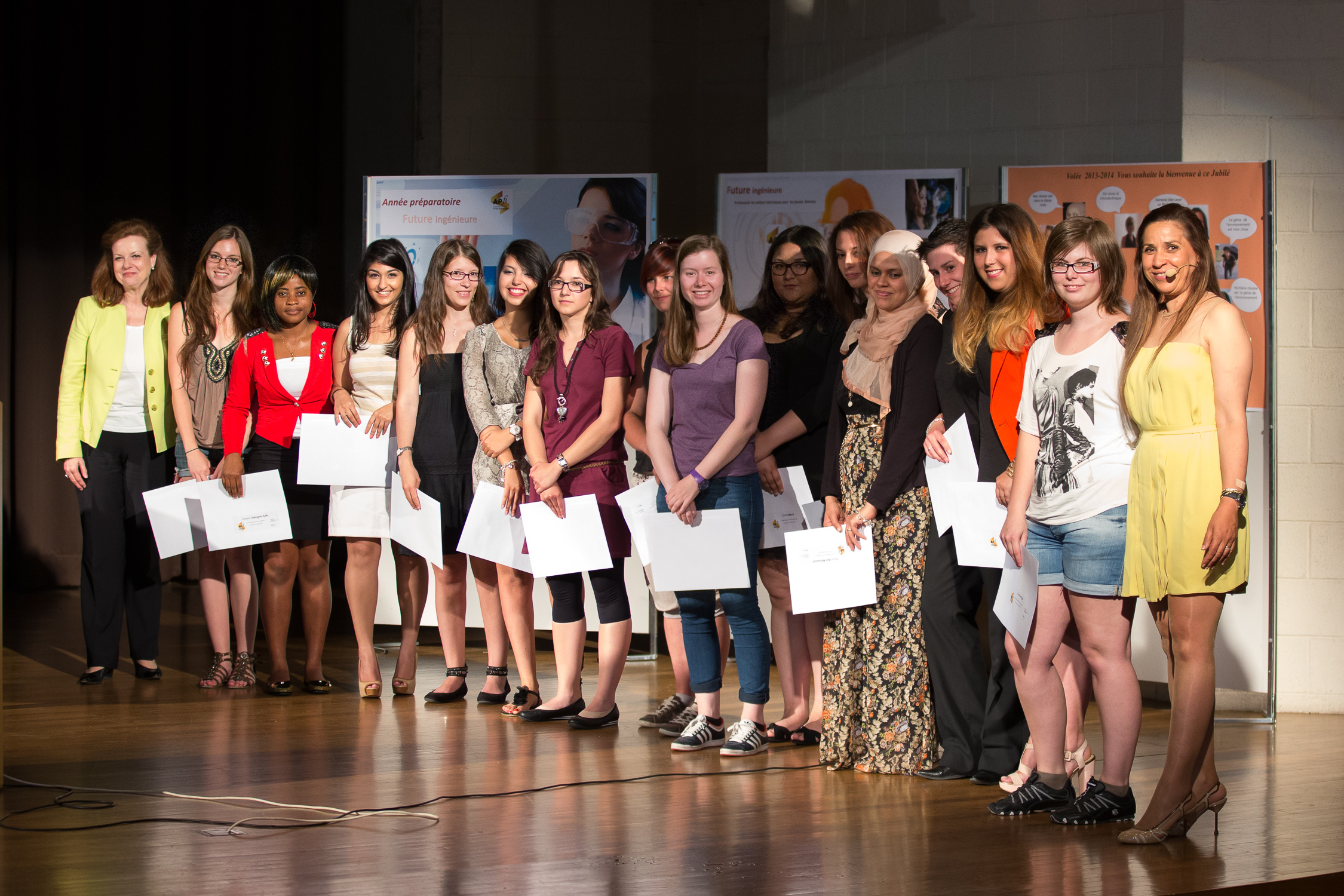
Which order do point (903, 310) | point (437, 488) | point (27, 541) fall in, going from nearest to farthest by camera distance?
point (903, 310) < point (437, 488) < point (27, 541)

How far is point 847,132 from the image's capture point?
5828 millimetres

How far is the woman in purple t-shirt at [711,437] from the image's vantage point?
11.7 ft

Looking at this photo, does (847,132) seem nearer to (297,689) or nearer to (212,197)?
(297,689)

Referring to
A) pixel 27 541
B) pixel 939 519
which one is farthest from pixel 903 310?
pixel 27 541

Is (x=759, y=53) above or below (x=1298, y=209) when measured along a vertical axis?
above

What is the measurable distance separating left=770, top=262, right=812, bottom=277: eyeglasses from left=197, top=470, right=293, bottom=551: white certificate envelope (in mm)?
1879

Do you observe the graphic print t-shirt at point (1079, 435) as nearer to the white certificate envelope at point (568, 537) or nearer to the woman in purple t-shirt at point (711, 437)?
the woman in purple t-shirt at point (711, 437)

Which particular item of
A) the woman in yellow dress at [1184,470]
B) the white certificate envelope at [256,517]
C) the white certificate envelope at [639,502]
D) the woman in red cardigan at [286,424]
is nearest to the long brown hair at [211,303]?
the woman in red cardigan at [286,424]

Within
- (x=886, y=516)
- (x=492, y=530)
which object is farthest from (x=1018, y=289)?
(x=492, y=530)

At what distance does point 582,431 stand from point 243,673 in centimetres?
164

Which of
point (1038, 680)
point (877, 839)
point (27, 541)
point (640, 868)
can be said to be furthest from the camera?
point (27, 541)

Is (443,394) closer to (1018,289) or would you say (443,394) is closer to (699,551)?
(699,551)

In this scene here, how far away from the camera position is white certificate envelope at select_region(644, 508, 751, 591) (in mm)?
3561

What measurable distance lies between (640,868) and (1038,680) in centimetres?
103
